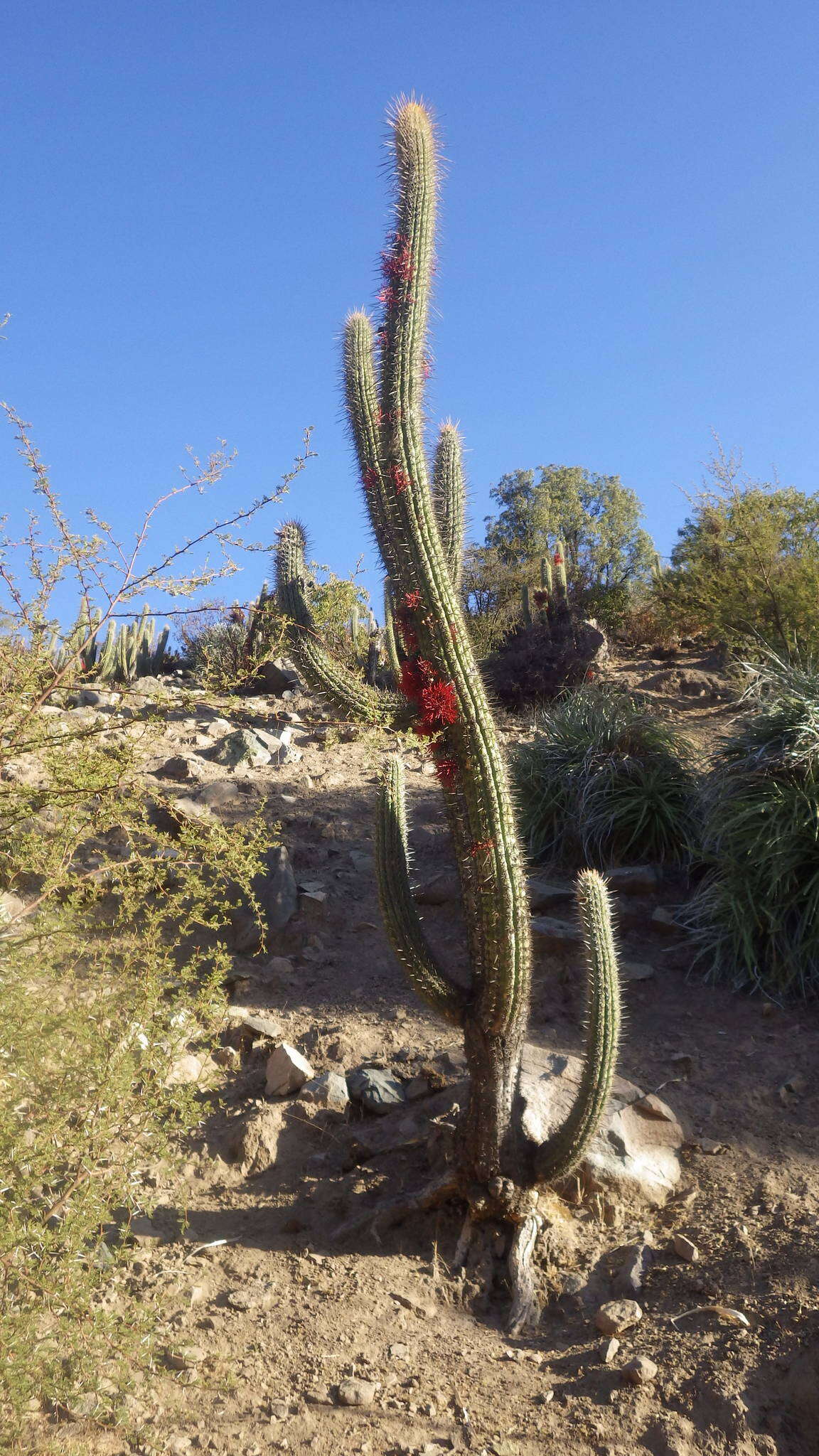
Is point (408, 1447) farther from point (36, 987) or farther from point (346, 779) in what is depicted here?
point (346, 779)

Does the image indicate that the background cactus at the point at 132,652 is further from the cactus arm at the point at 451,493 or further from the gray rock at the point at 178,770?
the cactus arm at the point at 451,493

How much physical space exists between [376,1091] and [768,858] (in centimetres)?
267

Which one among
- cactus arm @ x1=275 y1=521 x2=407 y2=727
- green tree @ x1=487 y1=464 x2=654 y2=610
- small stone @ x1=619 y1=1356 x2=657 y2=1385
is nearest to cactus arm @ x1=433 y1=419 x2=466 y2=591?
cactus arm @ x1=275 y1=521 x2=407 y2=727

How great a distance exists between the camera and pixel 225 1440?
2.90 meters

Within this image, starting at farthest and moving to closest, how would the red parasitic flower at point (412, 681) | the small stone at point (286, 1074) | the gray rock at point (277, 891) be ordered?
the gray rock at point (277, 891) < the small stone at point (286, 1074) < the red parasitic flower at point (412, 681)

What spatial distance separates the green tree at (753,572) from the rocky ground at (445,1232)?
15.7ft

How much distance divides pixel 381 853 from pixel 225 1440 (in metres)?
2.12

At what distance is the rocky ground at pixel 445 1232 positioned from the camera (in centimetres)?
300

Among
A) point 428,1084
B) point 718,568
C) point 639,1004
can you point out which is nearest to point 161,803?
point 428,1084

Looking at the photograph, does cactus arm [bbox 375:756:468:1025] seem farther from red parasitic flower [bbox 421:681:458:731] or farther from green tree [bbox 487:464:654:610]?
green tree [bbox 487:464:654:610]

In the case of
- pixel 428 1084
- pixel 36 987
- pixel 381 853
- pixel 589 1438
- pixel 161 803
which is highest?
pixel 161 803

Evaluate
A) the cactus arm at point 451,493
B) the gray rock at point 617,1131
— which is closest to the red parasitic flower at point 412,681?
the cactus arm at point 451,493

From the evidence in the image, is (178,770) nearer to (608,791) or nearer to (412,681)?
(608,791)

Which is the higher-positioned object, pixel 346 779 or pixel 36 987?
pixel 346 779
